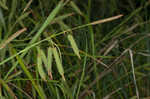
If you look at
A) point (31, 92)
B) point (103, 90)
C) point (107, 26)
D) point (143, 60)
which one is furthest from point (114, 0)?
point (31, 92)

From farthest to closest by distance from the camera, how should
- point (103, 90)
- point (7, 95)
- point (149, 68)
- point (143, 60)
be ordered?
point (143, 60) → point (149, 68) → point (103, 90) → point (7, 95)

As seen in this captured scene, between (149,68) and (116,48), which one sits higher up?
(116,48)

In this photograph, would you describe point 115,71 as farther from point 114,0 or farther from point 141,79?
point 114,0

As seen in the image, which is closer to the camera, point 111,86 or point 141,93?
point 111,86

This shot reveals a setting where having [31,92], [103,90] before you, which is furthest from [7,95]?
[103,90]

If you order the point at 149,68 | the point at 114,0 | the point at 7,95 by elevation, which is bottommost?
the point at 149,68

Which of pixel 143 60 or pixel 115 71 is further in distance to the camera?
pixel 143 60

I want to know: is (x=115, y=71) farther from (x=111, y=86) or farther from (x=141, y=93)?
(x=141, y=93)

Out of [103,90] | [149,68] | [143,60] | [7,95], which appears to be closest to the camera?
[7,95]

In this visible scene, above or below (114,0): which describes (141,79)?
below
